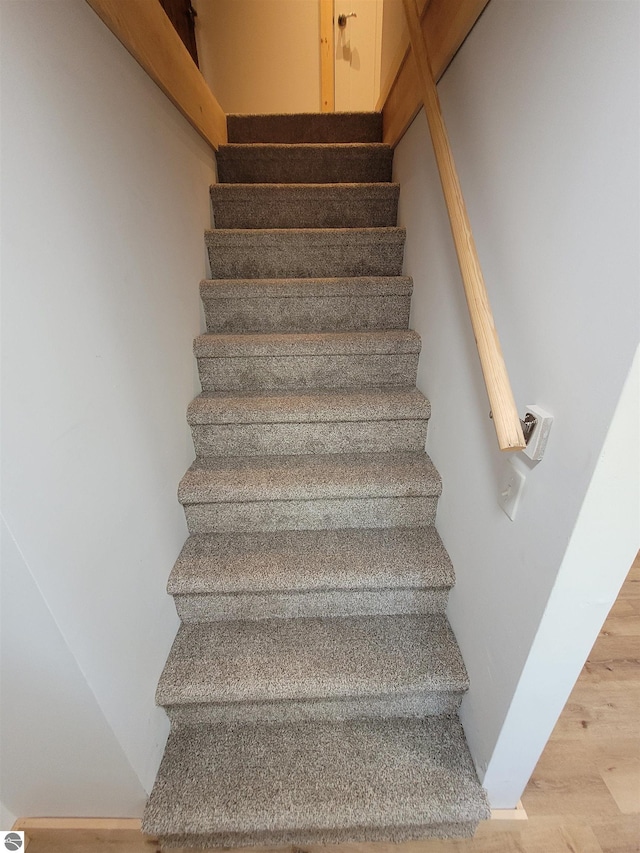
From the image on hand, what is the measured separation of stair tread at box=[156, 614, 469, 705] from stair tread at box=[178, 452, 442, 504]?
0.42 metres

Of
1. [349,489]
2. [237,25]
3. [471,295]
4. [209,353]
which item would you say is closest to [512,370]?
[471,295]

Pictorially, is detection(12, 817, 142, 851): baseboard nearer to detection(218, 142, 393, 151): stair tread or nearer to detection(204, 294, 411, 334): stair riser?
→ detection(204, 294, 411, 334): stair riser

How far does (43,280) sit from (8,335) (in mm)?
151

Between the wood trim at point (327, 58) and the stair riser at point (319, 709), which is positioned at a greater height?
the wood trim at point (327, 58)

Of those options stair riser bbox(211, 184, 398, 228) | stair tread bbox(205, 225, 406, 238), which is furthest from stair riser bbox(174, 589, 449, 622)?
stair riser bbox(211, 184, 398, 228)

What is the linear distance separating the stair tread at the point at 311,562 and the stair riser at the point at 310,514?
3 centimetres

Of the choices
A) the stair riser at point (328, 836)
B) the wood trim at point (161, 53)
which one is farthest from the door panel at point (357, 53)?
the stair riser at point (328, 836)

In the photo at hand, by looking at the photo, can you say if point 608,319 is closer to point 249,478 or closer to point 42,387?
point 42,387

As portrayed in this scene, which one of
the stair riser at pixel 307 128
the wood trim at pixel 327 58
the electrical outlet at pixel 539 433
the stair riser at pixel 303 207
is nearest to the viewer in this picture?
the electrical outlet at pixel 539 433

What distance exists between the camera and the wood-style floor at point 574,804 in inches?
38.8

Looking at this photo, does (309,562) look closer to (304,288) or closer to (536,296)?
(536,296)

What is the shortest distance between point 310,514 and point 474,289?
0.91 meters

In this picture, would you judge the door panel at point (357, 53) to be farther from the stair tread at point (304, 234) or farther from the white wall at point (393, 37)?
the stair tread at point (304, 234)

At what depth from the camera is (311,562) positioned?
1218 mm
